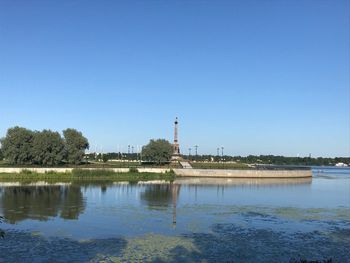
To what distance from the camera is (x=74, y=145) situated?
331 ft

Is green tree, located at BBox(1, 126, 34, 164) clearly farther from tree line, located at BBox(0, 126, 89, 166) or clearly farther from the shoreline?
the shoreline

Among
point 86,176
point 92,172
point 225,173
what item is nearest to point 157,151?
point 225,173

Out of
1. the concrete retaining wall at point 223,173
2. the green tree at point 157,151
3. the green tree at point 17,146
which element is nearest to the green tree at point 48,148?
the green tree at point 17,146

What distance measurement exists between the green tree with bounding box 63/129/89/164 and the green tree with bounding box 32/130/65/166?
3.21 metres

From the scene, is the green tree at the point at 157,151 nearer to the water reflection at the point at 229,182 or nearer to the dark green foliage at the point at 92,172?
the water reflection at the point at 229,182

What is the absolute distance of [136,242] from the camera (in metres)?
27.8

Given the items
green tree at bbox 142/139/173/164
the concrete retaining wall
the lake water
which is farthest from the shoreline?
green tree at bbox 142/139/173/164

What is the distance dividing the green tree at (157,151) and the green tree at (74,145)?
24.5m

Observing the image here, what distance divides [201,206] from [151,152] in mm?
77666

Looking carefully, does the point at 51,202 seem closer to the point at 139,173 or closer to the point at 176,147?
the point at 139,173

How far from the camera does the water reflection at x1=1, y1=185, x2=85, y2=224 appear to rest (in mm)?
38847

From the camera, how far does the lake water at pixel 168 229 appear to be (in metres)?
24.8

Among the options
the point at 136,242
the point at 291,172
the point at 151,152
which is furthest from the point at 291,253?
the point at 151,152

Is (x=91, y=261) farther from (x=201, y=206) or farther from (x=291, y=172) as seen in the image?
(x=291, y=172)
